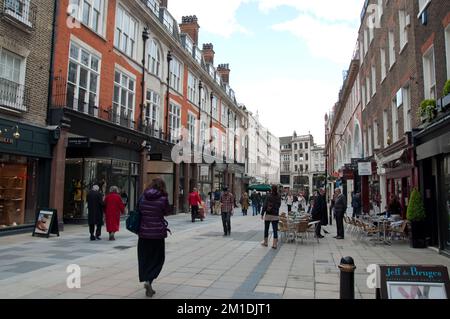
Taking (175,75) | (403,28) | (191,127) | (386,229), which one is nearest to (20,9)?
(403,28)

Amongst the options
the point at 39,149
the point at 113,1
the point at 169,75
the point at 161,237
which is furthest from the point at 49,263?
the point at 169,75

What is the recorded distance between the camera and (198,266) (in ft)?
27.7

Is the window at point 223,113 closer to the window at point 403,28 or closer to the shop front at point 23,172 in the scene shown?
the window at point 403,28

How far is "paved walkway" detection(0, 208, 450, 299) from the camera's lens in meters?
6.26

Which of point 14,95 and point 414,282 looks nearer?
point 414,282

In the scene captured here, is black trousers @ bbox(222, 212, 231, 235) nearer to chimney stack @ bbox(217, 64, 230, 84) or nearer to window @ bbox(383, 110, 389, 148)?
window @ bbox(383, 110, 389, 148)

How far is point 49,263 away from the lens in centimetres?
849

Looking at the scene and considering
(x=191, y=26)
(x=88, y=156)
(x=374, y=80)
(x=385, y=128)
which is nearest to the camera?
(x=88, y=156)

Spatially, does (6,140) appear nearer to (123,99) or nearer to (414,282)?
(123,99)

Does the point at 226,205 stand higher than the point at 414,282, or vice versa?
the point at 226,205

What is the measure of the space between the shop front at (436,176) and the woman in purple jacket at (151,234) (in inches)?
261

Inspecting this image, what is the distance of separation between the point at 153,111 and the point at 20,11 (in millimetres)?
11039

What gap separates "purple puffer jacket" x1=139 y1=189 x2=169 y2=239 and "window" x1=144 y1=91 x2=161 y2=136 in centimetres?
1684
